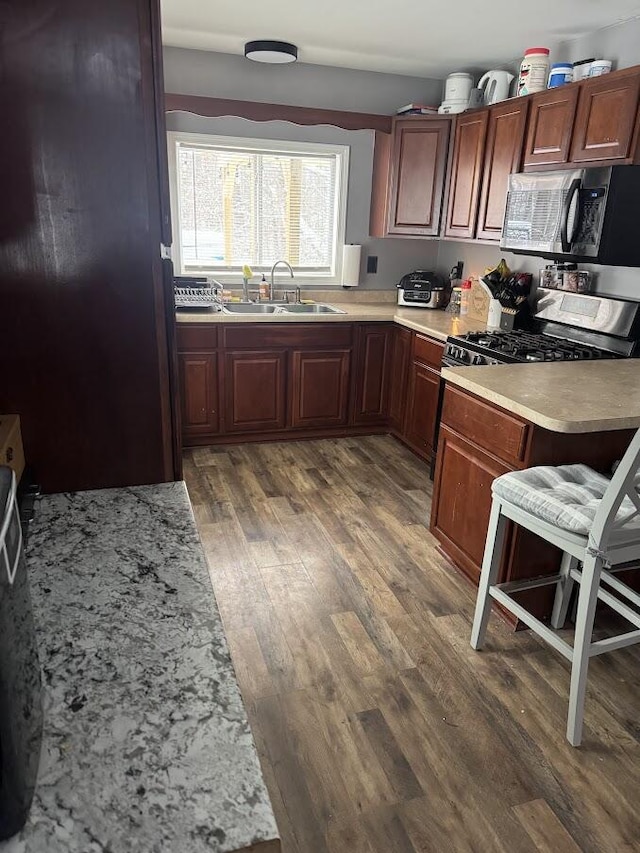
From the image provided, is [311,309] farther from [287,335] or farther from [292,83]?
[292,83]

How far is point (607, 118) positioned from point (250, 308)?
2409 mm

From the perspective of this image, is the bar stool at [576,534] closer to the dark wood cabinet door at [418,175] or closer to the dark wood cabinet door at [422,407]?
the dark wood cabinet door at [422,407]

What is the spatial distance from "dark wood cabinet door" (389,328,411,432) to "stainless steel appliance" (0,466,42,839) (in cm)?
348

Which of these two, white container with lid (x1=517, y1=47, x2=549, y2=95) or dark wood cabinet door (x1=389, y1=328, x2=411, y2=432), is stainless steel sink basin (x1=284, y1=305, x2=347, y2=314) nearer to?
dark wood cabinet door (x1=389, y1=328, x2=411, y2=432)

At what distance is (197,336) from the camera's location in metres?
3.78

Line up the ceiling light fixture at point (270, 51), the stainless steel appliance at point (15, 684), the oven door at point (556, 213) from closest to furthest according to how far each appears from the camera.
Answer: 1. the stainless steel appliance at point (15, 684)
2. the oven door at point (556, 213)
3. the ceiling light fixture at point (270, 51)

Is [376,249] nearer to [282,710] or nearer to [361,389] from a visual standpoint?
[361,389]

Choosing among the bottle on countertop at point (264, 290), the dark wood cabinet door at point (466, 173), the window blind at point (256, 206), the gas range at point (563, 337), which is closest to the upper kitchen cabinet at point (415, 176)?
the dark wood cabinet door at point (466, 173)

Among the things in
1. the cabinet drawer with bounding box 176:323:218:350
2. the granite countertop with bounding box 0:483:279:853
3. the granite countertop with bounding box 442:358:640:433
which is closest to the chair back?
the granite countertop with bounding box 442:358:640:433

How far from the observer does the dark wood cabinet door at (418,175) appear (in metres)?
3.98

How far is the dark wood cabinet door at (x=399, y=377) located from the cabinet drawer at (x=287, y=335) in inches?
13.2

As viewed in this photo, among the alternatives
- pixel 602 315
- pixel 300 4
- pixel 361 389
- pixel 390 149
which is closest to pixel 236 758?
pixel 602 315

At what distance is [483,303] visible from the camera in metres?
3.96

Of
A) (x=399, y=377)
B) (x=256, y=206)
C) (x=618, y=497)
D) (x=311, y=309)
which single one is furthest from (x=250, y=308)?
(x=618, y=497)
